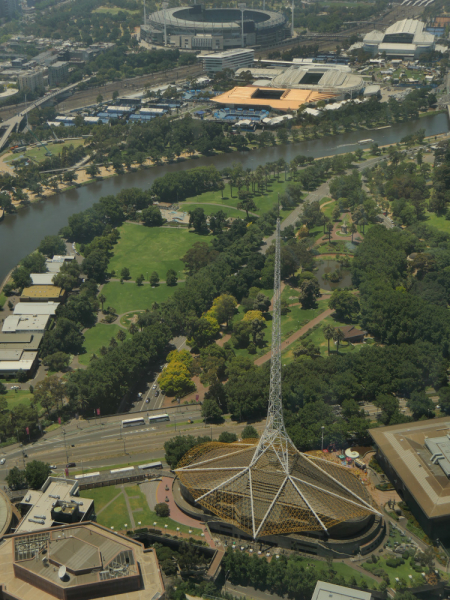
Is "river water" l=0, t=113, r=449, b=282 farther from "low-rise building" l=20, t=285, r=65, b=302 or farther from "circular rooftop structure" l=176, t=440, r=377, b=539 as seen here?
"circular rooftop structure" l=176, t=440, r=377, b=539

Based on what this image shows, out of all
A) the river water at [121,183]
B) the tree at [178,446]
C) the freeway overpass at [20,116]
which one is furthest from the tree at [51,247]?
the freeway overpass at [20,116]

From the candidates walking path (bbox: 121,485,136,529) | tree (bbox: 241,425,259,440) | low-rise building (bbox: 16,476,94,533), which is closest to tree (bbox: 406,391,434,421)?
tree (bbox: 241,425,259,440)

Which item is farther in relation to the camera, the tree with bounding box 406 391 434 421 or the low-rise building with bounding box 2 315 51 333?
the low-rise building with bounding box 2 315 51 333

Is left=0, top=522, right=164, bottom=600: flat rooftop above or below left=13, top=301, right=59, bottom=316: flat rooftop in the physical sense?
above

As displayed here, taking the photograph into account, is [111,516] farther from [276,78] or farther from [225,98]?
[276,78]

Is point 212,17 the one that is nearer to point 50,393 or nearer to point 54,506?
point 50,393

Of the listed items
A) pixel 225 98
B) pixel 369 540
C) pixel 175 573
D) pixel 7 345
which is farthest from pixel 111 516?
pixel 225 98
